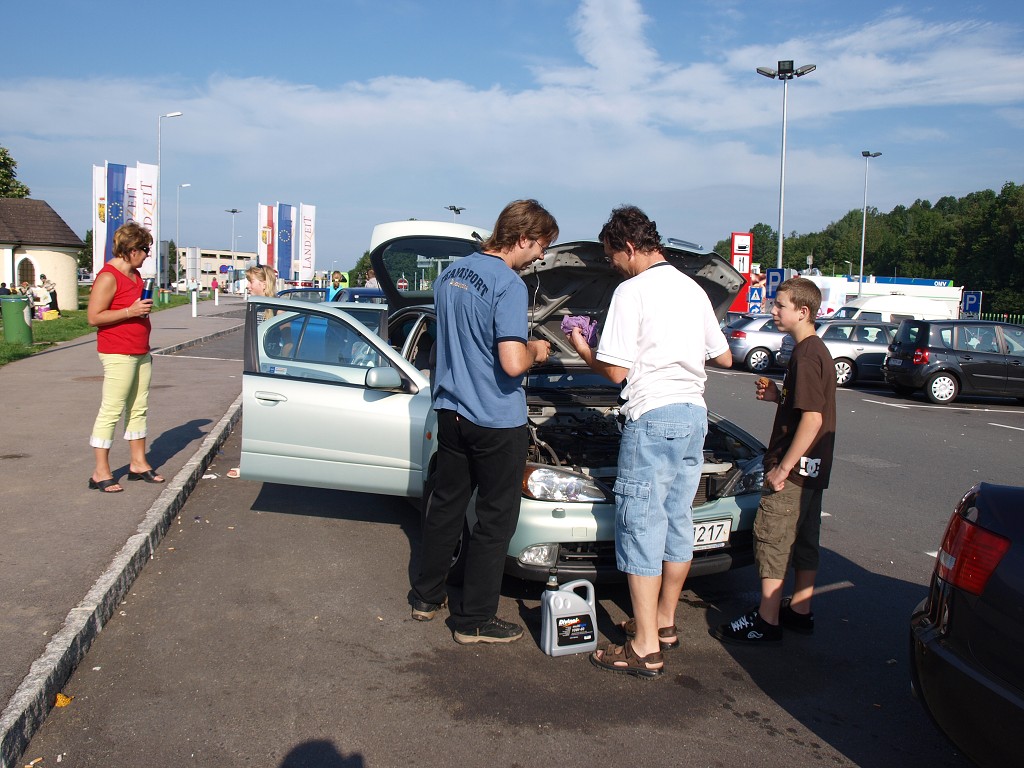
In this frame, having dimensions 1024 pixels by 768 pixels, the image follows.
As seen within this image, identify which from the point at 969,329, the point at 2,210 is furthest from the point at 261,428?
the point at 2,210

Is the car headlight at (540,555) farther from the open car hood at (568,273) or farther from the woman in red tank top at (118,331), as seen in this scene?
the woman in red tank top at (118,331)

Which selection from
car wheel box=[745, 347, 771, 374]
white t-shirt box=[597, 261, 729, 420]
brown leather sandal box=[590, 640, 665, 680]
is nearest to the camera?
white t-shirt box=[597, 261, 729, 420]

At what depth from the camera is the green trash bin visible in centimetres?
1794

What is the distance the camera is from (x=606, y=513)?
4113 mm

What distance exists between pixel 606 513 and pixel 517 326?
110 cm

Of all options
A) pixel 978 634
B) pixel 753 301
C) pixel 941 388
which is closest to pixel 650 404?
pixel 978 634

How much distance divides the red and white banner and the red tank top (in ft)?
125

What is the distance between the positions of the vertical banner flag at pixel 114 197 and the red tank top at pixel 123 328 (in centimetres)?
2323

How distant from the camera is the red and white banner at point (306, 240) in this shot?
4253cm

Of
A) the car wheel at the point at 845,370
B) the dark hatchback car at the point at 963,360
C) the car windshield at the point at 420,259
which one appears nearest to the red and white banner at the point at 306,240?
the car wheel at the point at 845,370

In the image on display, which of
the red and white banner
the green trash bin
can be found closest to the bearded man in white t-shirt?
the green trash bin

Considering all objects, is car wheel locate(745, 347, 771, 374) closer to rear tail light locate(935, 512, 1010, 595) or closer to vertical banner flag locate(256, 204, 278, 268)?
rear tail light locate(935, 512, 1010, 595)

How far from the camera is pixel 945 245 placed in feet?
242

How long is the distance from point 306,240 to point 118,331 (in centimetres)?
3863
